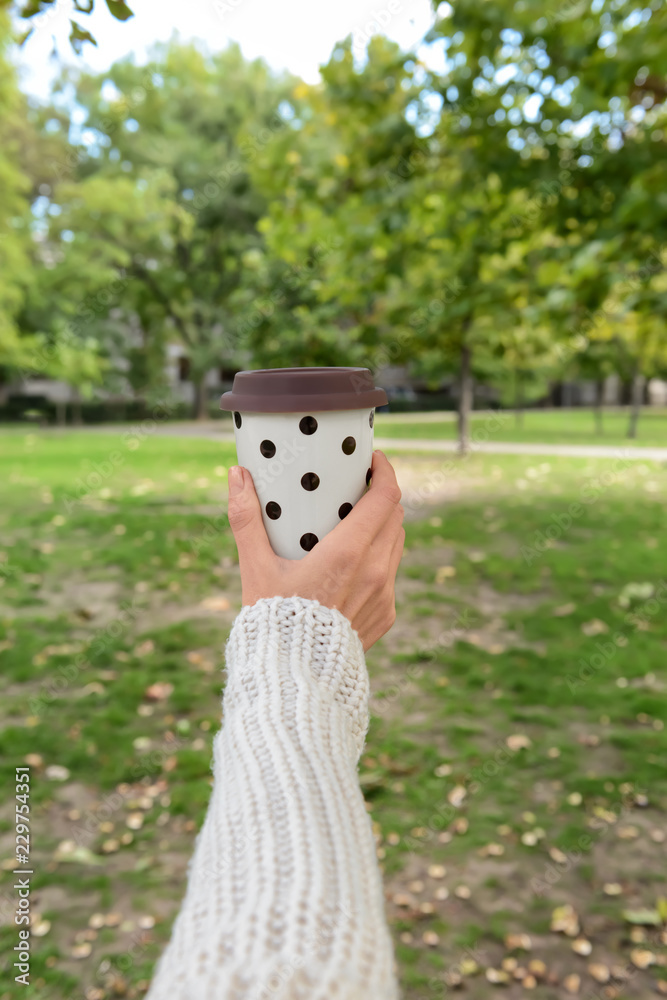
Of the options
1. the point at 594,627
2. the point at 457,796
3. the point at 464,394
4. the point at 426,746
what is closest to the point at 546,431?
the point at 464,394

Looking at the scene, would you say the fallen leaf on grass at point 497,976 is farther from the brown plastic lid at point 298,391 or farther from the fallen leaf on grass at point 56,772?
the brown plastic lid at point 298,391

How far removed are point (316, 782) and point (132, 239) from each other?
2844cm

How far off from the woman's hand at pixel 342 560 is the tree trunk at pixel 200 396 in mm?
28929

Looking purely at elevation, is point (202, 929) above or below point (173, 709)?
above

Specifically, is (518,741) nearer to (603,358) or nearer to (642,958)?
(642,958)

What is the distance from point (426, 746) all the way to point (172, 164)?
2656 centimetres

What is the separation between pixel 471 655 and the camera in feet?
16.7

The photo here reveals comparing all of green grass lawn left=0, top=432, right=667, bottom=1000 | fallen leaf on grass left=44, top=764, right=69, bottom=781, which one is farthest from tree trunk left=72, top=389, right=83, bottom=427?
fallen leaf on grass left=44, top=764, right=69, bottom=781

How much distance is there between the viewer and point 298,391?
3.59ft

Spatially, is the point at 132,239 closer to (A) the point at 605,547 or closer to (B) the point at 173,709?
(A) the point at 605,547

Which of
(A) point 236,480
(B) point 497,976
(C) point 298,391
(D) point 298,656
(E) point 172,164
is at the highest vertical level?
(E) point 172,164

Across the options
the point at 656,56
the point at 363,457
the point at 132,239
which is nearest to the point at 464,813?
the point at 363,457

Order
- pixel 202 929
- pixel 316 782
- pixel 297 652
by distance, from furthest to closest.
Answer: pixel 297 652 → pixel 316 782 → pixel 202 929

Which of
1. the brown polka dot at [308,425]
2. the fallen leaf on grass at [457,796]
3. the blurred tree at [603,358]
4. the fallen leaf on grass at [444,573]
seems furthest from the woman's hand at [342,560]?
the blurred tree at [603,358]
